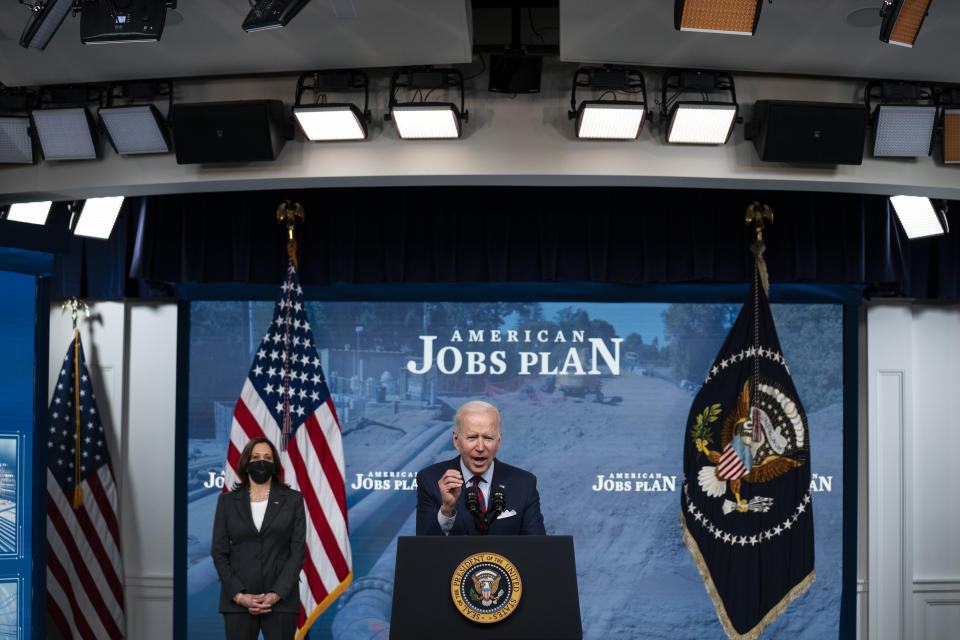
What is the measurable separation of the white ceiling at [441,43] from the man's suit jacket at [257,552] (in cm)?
197

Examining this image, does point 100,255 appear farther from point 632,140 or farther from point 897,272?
point 897,272

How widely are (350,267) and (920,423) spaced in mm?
3616

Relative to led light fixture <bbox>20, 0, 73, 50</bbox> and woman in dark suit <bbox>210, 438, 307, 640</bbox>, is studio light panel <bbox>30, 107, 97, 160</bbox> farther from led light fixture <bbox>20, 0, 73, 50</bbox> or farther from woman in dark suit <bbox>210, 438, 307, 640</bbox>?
woman in dark suit <bbox>210, 438, 307, 640</bbox>

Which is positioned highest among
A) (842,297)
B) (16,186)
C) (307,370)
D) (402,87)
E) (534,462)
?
(402,87)

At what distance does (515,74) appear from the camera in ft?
13.5

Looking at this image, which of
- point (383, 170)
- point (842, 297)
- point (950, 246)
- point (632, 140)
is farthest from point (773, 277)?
point (383, 170)

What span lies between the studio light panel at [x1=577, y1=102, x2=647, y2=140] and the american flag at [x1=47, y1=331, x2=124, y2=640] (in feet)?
11.2

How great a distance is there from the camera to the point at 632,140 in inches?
166

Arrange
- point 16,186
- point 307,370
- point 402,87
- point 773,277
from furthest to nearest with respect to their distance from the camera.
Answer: point 773,277 < point 307,370 < point 16,186 < point 402,87

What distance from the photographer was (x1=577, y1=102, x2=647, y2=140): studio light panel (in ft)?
12.9

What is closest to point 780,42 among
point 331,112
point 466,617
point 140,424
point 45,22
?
point 331,112

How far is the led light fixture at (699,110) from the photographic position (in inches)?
156

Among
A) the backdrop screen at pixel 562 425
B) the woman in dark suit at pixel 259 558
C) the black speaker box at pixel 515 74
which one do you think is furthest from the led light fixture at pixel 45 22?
the backdrop screen at pixel 562 425

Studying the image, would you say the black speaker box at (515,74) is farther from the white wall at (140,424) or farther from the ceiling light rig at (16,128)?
the white wall at (140,424)
